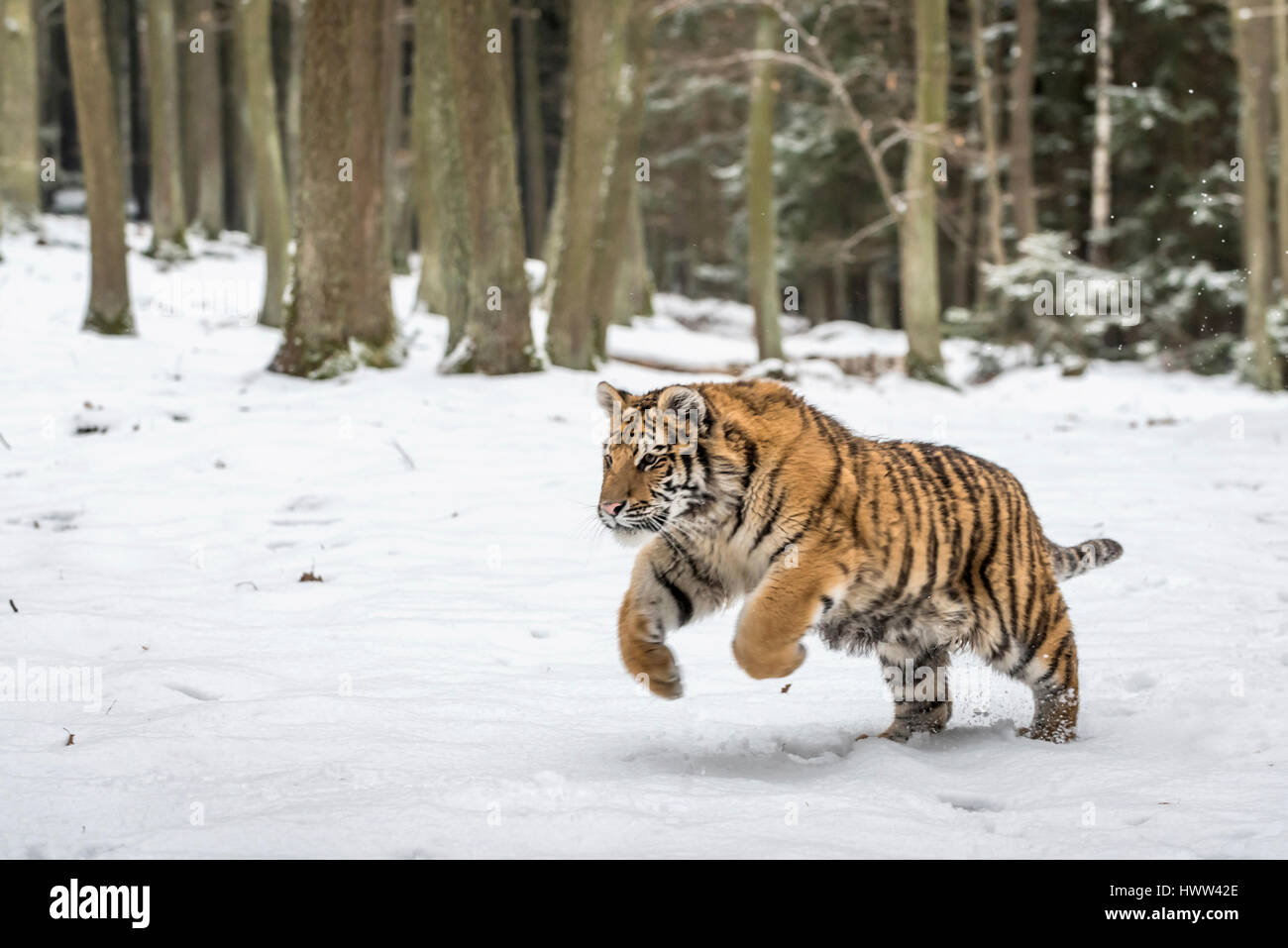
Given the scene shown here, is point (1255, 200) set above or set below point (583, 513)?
above

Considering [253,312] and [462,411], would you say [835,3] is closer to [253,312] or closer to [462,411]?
[253,312]

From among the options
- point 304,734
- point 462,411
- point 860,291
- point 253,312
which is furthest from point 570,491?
point 860,291

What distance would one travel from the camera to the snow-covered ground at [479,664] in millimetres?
3551

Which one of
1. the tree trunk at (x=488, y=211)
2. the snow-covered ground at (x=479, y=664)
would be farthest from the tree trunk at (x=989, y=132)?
the tree trunk at (x=488, y=211)

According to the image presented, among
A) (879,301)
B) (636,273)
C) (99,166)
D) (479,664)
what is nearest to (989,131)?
(636,273)

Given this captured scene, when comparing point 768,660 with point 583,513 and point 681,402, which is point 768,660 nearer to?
point 681,402

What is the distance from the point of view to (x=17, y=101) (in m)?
19.0

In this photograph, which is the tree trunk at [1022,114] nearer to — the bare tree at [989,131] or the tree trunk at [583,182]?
the bare tree at [989,131]

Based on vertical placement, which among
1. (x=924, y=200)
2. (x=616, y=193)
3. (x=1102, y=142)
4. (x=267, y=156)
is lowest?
(x=924, y=200)

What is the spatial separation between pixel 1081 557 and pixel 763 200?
1512cm

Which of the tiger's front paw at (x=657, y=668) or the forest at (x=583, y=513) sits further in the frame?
the tiger's front paw at (x=657, y=668)

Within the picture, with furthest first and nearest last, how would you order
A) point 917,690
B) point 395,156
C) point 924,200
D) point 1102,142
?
1. point 395,156
2. point 1102,142
3. point 924,200
4. point 917,690

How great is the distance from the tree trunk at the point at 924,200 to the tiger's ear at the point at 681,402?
1519 cm

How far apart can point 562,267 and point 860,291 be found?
27.7m
